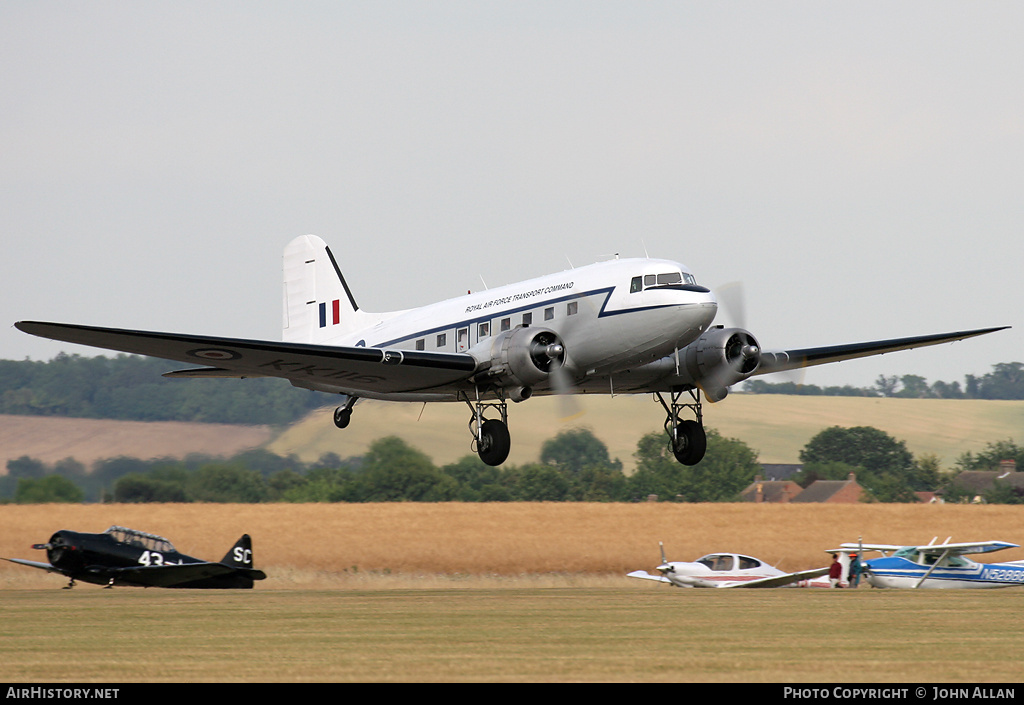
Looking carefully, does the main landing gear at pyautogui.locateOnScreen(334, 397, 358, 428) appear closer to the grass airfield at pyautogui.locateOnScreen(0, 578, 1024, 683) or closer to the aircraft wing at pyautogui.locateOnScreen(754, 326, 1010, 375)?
the grass airfield at pyautogui.locateOnScreen(0, 578, 1024, 683)

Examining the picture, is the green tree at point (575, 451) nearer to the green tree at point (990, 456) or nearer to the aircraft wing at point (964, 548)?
the aircraft wing at point (964, 548)

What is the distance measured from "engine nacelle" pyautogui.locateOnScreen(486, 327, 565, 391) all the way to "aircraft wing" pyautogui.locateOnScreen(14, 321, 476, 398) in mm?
759

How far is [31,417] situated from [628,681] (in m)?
34.0

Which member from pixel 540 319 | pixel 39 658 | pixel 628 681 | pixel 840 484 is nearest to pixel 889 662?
pixel 628 681

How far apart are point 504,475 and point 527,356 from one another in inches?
1317

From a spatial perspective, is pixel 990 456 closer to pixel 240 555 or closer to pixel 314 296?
pixel 240 555

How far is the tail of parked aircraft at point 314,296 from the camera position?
109 feet

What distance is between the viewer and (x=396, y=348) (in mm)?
29125

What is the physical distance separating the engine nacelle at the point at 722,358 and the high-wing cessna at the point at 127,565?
20828 mm

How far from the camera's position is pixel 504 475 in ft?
190

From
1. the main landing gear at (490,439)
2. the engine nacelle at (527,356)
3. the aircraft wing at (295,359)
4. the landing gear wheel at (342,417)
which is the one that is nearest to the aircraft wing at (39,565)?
the landing gear wheel at (342,417)

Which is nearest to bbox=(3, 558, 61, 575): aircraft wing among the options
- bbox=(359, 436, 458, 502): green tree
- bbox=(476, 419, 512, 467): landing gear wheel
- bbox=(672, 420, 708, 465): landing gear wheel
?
bbox=(359, 436, 458, 502): green tree

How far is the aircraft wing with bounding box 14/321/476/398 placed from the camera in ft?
75.1

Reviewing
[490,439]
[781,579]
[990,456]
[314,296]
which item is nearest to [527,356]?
[490,439]
